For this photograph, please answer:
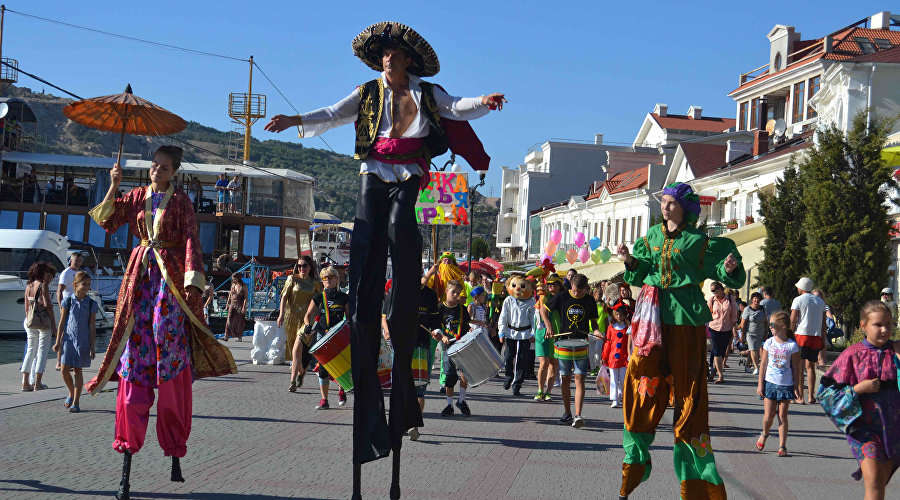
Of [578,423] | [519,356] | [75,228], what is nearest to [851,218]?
[519,356]

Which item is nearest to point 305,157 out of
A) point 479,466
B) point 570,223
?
point 570,223

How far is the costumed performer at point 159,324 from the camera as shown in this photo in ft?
20.0

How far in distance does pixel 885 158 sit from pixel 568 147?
59.3 meters

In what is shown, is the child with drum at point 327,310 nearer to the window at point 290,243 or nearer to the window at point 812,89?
the window at point 290,243

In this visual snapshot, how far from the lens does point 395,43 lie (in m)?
5.69

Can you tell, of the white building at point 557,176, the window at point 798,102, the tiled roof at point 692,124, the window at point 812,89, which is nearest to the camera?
the window at point 812,89

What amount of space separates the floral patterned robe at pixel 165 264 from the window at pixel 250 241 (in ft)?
114

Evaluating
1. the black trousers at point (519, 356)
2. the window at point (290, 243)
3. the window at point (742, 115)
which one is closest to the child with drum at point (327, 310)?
the black trousers at point (519, 356)

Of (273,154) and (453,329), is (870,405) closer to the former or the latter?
(453,329)

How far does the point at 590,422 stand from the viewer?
1160 cm

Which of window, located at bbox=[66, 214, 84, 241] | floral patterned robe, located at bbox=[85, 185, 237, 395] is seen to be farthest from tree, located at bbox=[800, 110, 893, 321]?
window, located at bbox=[66, 214, 84, 241]

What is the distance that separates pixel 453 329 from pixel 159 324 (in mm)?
6426

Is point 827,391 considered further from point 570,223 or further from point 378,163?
point 570,223

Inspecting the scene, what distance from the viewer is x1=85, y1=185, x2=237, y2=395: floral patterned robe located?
6141 mm
